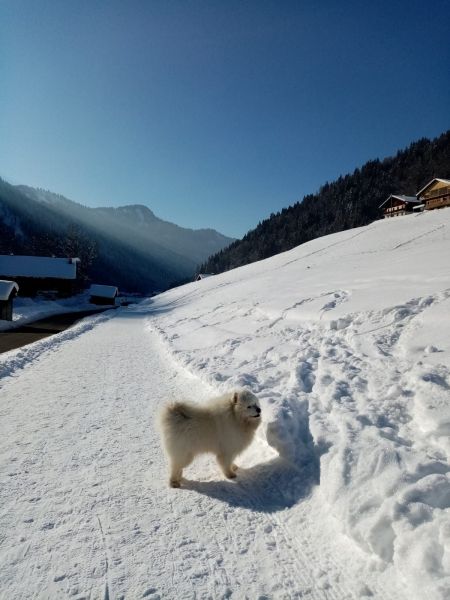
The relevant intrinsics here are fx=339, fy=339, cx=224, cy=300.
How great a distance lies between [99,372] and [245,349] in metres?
5.34

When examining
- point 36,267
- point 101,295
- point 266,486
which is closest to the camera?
point 266,486

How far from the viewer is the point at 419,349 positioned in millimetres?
7695

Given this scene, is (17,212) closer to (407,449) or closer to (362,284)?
(362,284)

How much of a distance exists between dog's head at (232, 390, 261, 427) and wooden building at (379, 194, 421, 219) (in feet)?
220

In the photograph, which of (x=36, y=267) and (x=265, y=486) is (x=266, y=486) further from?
(x=36, y=267)

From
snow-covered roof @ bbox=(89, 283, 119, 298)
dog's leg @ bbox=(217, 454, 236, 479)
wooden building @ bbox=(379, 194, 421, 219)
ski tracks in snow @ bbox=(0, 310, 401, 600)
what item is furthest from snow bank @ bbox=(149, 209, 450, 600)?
snow-covered roof @ bbox=(89, 283, 119, 298)

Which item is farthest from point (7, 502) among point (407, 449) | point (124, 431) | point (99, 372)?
point (99, 372)

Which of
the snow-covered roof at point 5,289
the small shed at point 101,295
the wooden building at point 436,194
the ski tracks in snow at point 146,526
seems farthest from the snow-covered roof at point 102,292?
the ski tracks in snow at point 146,526

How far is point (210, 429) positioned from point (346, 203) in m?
136

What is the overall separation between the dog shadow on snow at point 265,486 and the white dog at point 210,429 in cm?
24

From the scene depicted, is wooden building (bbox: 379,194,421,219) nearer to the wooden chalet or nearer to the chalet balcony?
the chalet balcony

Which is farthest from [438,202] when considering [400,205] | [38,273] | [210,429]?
[38,273]

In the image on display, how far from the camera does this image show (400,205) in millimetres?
69875

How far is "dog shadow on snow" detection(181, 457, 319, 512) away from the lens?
15.1ft
